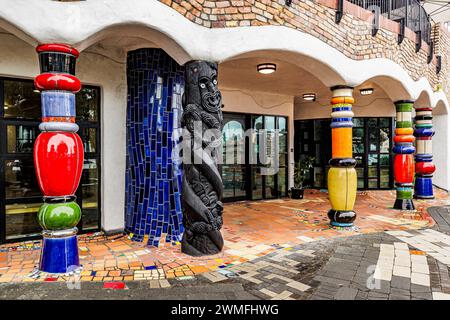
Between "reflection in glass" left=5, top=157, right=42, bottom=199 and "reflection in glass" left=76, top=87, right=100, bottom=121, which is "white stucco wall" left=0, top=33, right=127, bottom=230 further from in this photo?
"reflection in glass" left=5, top=157, right=42, bottom=199

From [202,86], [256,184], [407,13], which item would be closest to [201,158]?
[202,86]

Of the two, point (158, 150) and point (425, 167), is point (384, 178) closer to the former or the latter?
point (425, 167)

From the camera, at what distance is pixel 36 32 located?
2900 millimetres

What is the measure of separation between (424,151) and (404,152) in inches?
73.1

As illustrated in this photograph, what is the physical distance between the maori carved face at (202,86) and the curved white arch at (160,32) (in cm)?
12

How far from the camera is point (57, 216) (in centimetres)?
302

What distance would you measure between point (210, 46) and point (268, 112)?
187 inches

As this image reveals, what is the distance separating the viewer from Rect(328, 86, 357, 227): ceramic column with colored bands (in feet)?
16.3

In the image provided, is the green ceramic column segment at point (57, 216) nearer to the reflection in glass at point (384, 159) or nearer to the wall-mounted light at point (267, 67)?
the wall-mounted light at point (267, 67)

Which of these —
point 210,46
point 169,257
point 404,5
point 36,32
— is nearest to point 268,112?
point 404,5

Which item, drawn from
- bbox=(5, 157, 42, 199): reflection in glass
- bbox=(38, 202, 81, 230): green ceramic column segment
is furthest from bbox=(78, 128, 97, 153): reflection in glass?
bbox=(38, 202, 81, 230): green ceramic column segment
